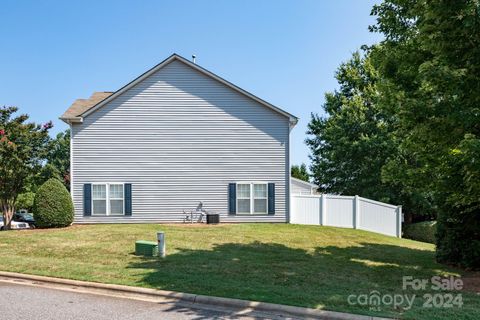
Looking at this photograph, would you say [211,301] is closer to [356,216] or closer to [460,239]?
[460,239]

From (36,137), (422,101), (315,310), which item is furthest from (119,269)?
(36,137)

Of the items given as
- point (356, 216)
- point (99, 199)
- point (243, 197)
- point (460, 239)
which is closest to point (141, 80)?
point (99, 199)

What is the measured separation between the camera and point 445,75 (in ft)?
24.3

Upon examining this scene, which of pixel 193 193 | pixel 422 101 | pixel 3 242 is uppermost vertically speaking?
pixel 422 101

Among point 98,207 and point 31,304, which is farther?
point 98,207

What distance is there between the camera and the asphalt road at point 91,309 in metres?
6.29

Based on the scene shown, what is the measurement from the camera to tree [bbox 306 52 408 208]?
27078 mm

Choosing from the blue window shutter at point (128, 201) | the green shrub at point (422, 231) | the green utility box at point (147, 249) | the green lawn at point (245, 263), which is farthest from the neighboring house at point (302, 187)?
the green utility box at point (147, 249)

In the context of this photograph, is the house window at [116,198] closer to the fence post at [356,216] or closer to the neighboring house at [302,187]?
the fence post at [356,216]

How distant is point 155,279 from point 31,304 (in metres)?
2.33

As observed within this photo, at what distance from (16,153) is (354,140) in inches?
842

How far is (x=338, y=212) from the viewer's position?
65.0 feet

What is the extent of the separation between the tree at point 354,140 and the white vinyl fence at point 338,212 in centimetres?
579

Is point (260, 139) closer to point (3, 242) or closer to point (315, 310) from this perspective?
point (3, 242)
